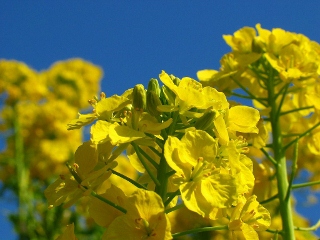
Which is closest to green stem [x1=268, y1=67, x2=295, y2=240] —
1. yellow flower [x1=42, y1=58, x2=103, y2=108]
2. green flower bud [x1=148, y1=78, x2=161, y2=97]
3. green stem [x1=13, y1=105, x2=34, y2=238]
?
green flower bud [x1=148, y1=78, x2=161, y2=97]

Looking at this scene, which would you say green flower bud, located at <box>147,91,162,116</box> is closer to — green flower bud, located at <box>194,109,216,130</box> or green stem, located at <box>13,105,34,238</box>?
green flower bud, located at <box>194,109,216,130</box>

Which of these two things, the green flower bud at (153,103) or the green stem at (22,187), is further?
the green stem at (22,187)

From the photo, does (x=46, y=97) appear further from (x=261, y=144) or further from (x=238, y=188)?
(x=238, y=188)

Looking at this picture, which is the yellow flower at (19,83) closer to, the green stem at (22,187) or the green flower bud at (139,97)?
the green stem at (22,187)

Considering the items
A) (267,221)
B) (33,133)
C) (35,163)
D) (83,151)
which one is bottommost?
(267,221)

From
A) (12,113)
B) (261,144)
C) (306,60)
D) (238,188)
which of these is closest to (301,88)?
(306,60)

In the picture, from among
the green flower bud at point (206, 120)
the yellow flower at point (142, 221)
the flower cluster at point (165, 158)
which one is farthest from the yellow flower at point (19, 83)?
the yellow flower at point (142, 221)
